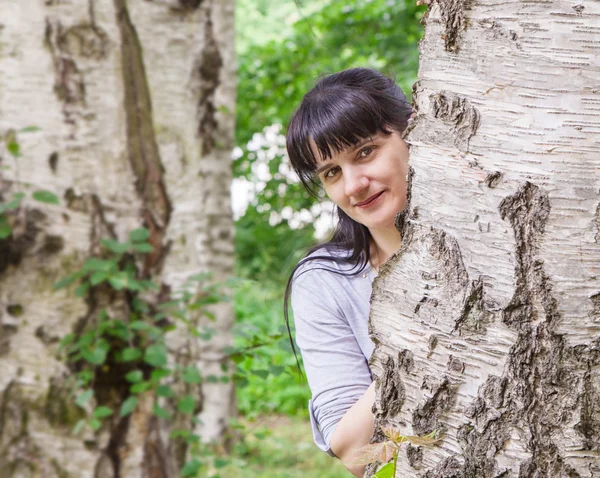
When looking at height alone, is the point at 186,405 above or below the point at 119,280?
below

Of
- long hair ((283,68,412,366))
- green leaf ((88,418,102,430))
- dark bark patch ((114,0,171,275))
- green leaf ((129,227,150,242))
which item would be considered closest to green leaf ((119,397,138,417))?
green leaf ((88,418,102,430))

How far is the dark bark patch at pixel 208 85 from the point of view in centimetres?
351

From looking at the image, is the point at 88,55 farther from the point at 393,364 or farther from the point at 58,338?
the point at 393,364

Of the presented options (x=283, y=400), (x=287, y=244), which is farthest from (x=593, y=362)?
(x=283, y=400)

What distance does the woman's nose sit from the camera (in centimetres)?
164

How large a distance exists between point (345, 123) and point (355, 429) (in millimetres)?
722

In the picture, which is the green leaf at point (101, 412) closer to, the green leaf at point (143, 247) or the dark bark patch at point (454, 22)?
the green leaf at point (143, 247)

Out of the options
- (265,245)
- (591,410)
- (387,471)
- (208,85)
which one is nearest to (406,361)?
(387,471)

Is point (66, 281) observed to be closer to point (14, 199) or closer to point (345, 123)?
point (14, 199)

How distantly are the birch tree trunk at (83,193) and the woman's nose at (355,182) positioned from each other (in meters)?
1.78

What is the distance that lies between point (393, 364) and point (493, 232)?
0.92 feet

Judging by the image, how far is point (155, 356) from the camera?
9.89 feet

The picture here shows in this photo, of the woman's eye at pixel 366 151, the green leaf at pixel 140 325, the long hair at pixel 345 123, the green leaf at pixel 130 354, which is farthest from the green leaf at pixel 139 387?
the woman's eye at pixel 366 151

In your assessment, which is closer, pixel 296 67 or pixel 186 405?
pixel 186 405
